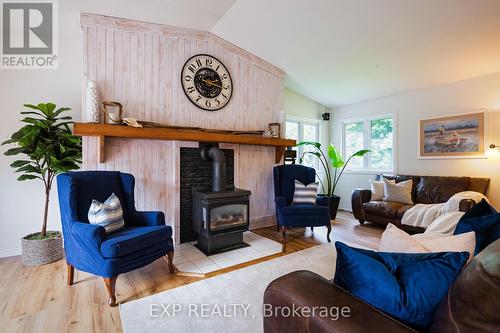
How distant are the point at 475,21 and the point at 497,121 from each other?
6.00 ft

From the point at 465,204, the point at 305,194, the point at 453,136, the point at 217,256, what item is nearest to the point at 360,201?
the point at 305,194

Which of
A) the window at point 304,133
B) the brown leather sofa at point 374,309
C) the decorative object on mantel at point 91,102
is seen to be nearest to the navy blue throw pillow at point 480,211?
the brown leather sofa at point 374,309

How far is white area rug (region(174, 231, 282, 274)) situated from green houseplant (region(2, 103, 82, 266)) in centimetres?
139

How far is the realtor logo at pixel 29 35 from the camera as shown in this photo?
266cm

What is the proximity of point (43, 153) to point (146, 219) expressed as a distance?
1.27 meters

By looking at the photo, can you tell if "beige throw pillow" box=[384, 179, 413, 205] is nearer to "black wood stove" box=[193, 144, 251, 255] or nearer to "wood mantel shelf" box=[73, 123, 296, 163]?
"wood mantel shelf" box=[73, 123, 296, 163]

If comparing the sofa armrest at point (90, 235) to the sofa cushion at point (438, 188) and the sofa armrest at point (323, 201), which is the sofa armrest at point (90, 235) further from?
the sofa cushion at point (438, 188)

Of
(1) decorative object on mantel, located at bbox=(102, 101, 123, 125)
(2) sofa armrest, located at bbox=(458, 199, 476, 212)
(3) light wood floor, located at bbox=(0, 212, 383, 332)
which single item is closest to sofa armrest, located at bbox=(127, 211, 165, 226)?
(3) light wood floor, located at bbox=(0, 212, 383, 332)

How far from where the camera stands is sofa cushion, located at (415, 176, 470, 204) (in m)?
3.66

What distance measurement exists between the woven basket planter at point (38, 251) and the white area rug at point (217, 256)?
1336mm

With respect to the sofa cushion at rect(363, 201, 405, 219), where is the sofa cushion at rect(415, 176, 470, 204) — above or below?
above

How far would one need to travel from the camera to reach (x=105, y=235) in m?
2.08

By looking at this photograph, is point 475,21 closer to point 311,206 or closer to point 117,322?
point 311,206

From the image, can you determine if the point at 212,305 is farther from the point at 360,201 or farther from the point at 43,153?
the point at 360,201
